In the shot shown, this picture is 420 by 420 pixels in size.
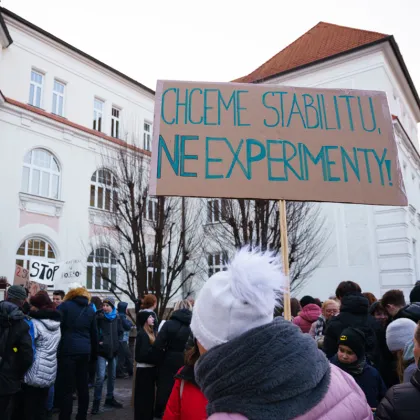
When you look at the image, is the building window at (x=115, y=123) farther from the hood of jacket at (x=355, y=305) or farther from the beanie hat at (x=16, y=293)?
the hood of jacket at (x=355, y=305)

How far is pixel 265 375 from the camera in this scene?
118 centimetres

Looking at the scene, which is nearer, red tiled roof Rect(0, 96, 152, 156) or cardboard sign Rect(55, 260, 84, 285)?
cardboard sign Rect(55, 260, 84, 285)

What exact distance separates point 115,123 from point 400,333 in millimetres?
21555

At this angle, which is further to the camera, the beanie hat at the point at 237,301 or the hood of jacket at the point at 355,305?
the hood of jacket at the point at 355,305

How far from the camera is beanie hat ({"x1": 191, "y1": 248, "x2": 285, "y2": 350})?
1.30m

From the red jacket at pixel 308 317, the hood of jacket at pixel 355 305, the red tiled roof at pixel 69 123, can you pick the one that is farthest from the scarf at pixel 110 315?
the red tiled roof at pixel 69 123

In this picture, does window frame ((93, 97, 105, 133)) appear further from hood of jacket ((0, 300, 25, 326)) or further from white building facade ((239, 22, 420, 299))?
hood of jacket ((0, 300, 25, 326))

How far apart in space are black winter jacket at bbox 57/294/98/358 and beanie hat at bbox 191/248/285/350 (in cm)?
486

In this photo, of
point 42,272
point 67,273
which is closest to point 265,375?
point 42,272

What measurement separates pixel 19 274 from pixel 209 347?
11151 mm

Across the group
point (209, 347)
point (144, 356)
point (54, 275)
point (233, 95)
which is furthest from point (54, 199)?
point (209, 347)

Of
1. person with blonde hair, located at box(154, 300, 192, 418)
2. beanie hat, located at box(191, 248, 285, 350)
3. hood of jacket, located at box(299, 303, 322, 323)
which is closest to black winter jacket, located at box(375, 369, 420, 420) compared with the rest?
beanie hat, located at box(191, 248, 285, 350)

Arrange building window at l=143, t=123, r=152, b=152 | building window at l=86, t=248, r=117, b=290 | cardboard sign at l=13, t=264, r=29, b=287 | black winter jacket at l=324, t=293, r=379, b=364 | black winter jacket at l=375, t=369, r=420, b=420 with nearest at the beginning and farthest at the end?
black winter jacket at l=375, t=369, r=420, b=420, black winter jacket at l=324, t=293, r=379, b=364, cardboard sign at l=13, t=264, r=29, b=287, building window at l=86, t=248, r=117, b=290, building window at l=143, t=123, r=152, b=152

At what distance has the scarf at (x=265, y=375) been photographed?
1.16 meters
